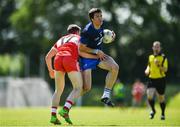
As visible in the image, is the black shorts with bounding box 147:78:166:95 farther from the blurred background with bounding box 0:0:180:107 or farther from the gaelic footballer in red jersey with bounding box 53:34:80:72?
the blurred background with bounding box 0:0:180:107

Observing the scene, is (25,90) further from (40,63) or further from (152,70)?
(152,70)

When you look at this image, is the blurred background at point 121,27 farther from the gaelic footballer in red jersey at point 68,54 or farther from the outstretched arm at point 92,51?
the gaelic footballer in red jersey at point 68,54

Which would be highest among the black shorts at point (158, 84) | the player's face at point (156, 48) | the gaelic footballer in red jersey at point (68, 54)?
the player's face at point (156, 48)

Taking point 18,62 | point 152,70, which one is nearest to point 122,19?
point 18,62

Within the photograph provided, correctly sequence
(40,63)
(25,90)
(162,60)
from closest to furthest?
1. (162,60)
2. (25,90)
3. (40,63)

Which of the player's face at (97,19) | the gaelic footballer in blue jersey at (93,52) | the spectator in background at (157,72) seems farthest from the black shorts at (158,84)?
the player's face at (97,19)

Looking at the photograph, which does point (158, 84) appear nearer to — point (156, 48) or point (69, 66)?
point (156, 48)

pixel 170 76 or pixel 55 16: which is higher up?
pixel 55 16

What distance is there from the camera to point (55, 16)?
64.2 meters

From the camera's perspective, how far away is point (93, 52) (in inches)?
615

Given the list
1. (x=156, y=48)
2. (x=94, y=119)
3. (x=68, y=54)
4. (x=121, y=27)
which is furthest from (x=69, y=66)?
(x=121, y=27)

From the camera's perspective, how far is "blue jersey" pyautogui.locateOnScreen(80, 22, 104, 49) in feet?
50.6

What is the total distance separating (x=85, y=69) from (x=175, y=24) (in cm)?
4741

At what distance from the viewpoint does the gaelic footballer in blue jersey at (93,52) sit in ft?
50.6
